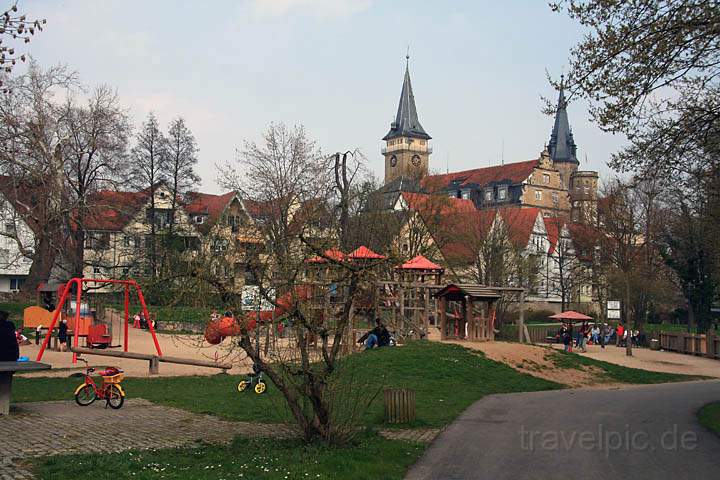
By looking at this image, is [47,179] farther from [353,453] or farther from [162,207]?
[353,453]

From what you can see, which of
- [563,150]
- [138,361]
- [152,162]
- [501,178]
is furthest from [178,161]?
[563,150]

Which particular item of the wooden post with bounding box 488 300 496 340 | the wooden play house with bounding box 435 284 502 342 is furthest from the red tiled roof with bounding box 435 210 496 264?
the wooden post with bounding box 488 300 496 340

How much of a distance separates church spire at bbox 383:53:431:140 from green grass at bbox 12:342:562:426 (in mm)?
115994

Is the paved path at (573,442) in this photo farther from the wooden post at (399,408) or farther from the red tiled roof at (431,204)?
the red tiled roof at (431,204)

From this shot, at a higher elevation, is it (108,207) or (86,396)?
(108,207)

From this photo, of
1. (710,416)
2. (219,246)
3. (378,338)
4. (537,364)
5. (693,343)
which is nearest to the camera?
(219,246)

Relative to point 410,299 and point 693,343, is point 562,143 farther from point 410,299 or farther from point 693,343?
point 410,299

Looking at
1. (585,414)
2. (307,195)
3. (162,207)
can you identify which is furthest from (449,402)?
(162,207)

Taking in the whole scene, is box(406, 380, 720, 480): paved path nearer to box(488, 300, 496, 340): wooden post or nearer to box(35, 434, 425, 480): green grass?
box(35, 434, 425, 480): green grass

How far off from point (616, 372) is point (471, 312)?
6331mm

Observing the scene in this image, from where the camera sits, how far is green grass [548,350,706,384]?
29656mm

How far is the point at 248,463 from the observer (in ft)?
35.9

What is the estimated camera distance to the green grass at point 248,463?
1021 centimetres

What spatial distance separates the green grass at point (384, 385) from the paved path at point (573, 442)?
1.17 meters
